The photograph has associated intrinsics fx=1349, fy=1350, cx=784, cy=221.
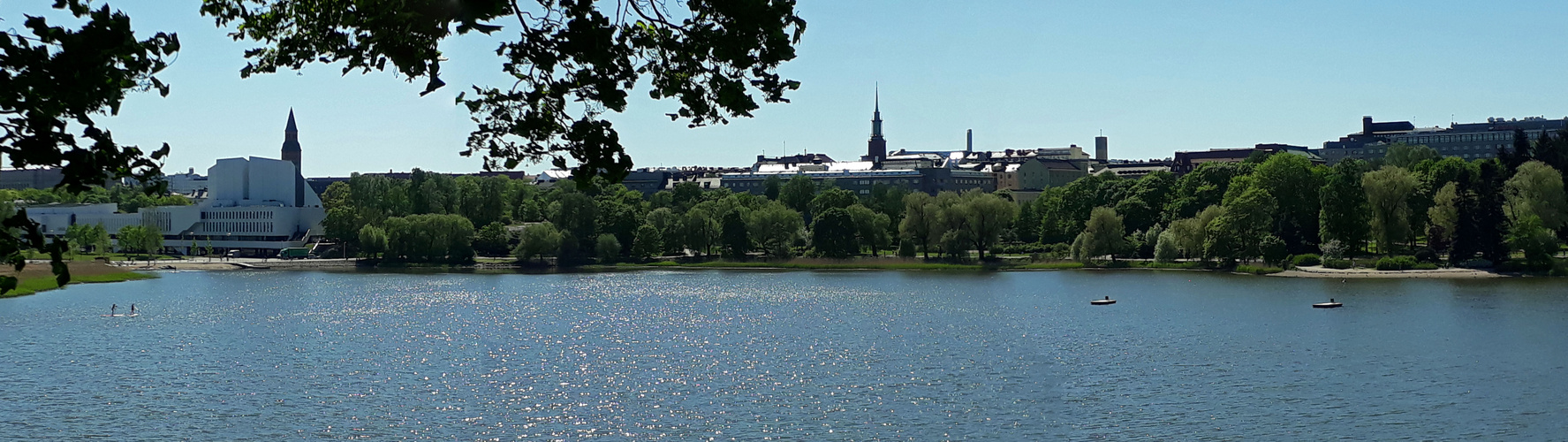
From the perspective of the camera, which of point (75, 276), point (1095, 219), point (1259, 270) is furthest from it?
point (1095, 219)

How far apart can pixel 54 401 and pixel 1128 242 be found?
73.5 meters

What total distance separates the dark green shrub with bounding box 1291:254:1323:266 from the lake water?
14632 mm

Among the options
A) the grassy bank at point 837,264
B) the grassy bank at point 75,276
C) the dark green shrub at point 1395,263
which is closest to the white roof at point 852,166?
the grassy bank at point 837,264

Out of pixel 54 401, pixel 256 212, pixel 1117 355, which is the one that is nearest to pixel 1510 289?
pixel 1117 355

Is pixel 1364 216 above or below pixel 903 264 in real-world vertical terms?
above

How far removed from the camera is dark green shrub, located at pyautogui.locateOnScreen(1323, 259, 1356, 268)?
262 ft

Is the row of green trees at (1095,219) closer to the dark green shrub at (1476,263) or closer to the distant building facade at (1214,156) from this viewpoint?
the dark green shrub at (1476,263)

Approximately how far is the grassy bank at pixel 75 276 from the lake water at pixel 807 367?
669 cm

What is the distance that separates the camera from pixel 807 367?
37.7m

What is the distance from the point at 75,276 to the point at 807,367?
64989 mm

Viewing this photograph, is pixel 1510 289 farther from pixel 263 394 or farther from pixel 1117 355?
pixel 263 394

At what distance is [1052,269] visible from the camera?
90.6 meters

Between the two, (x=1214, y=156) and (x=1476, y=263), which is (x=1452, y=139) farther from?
(x=1476, y=263)

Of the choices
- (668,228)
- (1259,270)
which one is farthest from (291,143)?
(1259,270)
